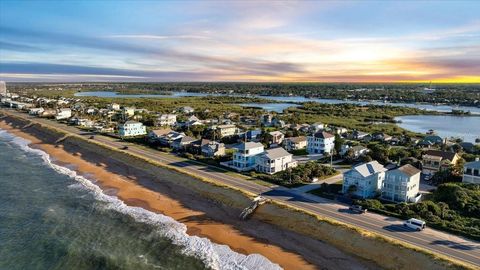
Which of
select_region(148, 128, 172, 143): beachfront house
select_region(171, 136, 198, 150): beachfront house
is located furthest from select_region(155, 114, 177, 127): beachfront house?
select_region(171, 136, 198, 150): beachfront house

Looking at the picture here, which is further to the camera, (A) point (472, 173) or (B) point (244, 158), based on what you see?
(B) point (244, 158)

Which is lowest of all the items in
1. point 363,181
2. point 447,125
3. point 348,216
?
point 348,216

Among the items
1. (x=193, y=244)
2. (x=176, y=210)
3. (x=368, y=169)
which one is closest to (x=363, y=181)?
(x=368, y=169)

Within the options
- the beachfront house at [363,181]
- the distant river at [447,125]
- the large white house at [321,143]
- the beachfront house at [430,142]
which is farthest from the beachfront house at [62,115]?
the distant river at [447,125]

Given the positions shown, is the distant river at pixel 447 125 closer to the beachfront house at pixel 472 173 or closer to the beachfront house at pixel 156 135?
the beachfront house at pixel 472 173

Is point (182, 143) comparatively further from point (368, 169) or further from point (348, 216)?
point (348, 216)

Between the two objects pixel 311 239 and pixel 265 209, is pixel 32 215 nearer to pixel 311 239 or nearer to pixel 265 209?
pixel 265 209
